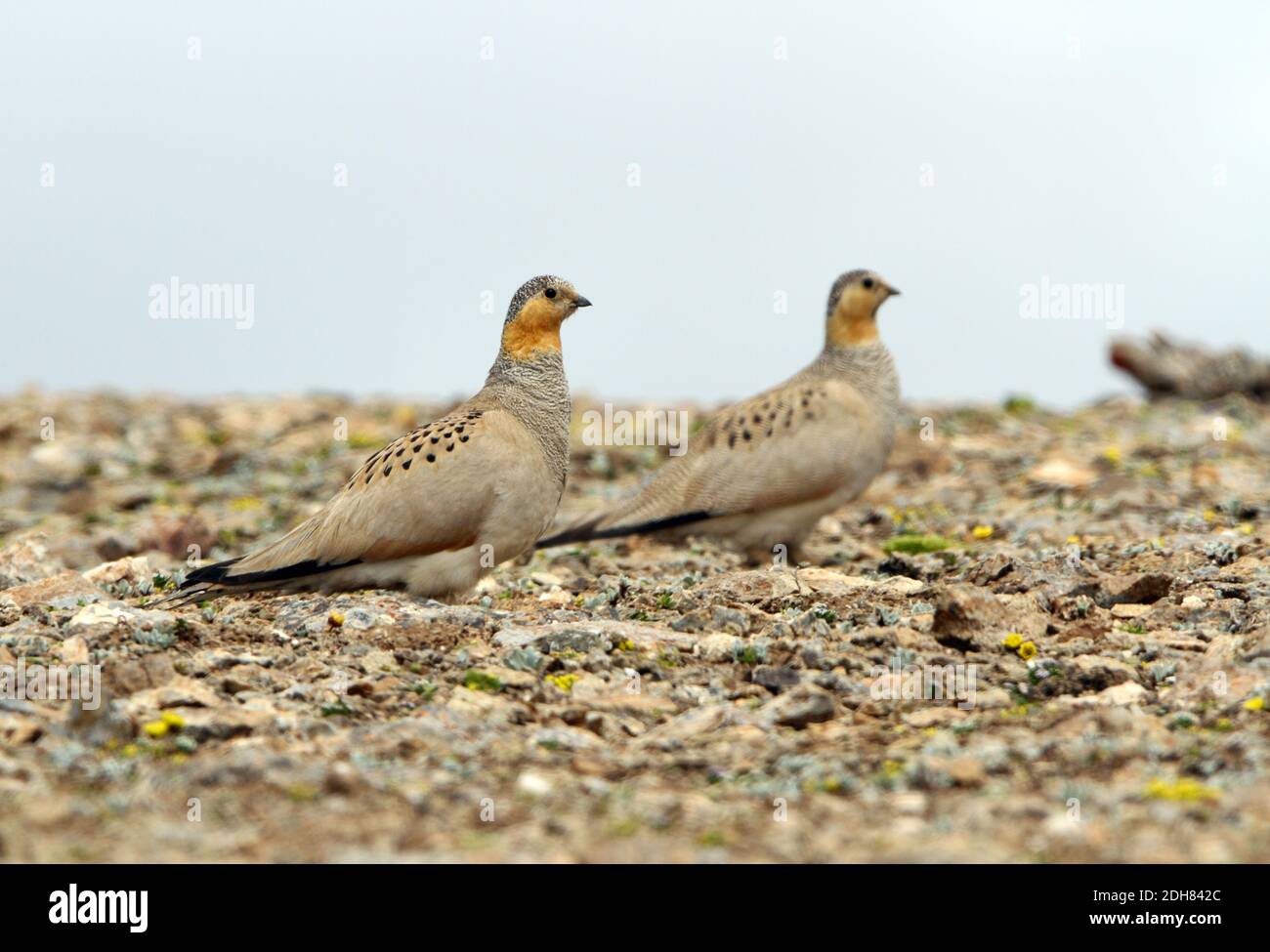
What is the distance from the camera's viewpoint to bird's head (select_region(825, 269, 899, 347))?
46.4 ft

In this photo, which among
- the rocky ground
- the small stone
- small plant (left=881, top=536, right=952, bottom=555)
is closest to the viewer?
the rocky ground

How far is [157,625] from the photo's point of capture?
30.5 ft

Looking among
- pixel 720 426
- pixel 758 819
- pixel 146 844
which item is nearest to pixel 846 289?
pixel 720 426

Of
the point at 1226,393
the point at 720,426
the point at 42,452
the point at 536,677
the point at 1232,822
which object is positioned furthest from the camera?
the point at 1226,393

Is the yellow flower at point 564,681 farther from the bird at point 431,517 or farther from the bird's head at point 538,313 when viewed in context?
the bird's head at point 538,313

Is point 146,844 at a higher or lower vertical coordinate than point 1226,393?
lower

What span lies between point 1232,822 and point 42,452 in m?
17.5

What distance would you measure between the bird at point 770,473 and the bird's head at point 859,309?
413 mm

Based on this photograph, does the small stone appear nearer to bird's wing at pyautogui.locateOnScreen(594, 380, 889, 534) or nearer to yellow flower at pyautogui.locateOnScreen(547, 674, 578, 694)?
yellow flower at pyautogui.locateOnScreen(547, 674, 578, 694)

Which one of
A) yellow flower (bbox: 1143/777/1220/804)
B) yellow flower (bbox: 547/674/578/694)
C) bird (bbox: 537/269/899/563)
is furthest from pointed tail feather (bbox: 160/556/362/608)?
yellow flower (bbox: 1143/777/1220/804)

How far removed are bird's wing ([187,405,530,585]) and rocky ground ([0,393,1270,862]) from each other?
34cm

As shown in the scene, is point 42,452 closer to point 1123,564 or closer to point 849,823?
point 1123,564

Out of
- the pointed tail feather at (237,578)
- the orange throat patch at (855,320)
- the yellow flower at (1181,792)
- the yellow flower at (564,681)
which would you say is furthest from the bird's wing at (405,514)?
the yellow flower at (1181,792)
